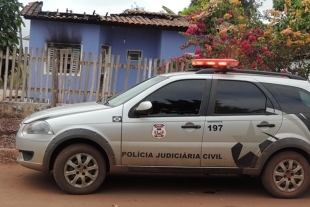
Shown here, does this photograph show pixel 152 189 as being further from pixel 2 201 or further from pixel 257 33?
pixel 257 33

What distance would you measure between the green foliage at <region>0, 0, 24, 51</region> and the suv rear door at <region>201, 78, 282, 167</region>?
7215 millimetres

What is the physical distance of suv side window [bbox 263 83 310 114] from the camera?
5918 millimetres

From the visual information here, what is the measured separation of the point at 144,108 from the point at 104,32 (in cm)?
1128

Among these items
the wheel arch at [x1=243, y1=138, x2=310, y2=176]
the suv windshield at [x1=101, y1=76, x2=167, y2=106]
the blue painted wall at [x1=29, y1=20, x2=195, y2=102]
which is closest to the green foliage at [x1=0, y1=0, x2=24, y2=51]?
the blue painted wall at [x1=29, y1=20, x2=195, y2=102]

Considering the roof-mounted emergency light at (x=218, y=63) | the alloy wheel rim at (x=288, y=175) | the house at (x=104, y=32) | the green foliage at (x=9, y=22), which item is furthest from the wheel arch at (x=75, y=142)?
the house at (x=104, y=32)

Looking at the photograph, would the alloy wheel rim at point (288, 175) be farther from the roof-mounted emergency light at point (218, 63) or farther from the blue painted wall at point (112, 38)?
the blue painted wall at point (112, 38)

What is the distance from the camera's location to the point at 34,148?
5609mm

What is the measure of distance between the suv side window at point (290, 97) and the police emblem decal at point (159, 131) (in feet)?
5.08

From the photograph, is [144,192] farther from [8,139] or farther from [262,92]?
[8,139]

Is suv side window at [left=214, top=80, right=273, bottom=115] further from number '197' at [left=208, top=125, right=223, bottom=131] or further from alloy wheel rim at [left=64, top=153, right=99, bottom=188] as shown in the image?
alloy wheel rim at [left=64, top=153, right=99, bottom=188]

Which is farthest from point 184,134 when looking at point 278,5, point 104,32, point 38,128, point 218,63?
point 278,5

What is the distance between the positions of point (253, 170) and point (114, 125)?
1.92m

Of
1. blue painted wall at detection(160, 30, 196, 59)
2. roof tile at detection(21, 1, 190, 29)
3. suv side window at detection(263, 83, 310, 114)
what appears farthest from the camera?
blue painted wall at detection(160, 30, 196, 59)

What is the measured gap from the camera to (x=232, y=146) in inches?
225
